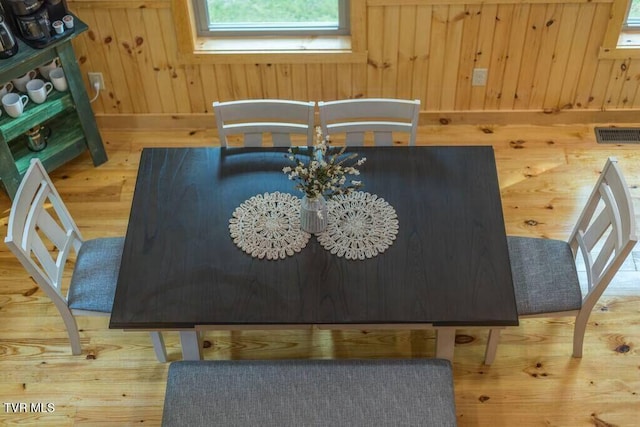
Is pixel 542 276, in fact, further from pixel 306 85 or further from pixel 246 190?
pixel 306 85

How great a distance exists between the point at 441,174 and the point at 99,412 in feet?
5.60

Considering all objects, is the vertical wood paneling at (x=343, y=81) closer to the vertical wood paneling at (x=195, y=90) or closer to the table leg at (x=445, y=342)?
the vertical wood paneling at (x=195, y=90)

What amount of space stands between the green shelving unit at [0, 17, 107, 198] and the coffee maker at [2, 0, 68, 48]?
4 centimetres

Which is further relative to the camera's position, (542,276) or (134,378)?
(134,378)

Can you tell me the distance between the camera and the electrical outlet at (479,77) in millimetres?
3975

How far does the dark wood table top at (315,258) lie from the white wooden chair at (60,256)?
0.31m

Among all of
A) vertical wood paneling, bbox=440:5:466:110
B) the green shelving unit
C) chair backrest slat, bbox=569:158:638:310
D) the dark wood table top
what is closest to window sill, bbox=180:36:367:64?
vertical wood paneling, bbox=440:5:466:110

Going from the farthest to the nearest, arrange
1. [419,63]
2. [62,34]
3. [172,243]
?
1. [419,63]
2. [62,34]
3. [172,243]

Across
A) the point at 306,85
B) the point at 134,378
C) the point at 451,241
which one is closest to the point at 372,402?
the point at 451,241

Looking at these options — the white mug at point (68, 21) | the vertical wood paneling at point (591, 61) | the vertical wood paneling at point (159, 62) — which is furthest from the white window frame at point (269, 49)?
the vertical wood paneling at point (591, 61)

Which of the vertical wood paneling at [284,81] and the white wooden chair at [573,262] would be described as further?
the vertical wood paneling at [284,81]

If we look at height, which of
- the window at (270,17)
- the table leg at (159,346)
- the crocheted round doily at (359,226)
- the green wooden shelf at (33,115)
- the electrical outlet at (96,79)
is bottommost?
the table leg at (159,346)

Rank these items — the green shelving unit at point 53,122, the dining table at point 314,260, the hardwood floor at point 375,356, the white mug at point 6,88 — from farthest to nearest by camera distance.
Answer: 1. the white mug at point 6,88
2. the green shelving unit at point 53,122
3. the hardwood floor at point 375,356
4. the dining table at point 314,260

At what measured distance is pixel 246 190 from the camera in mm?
2846
